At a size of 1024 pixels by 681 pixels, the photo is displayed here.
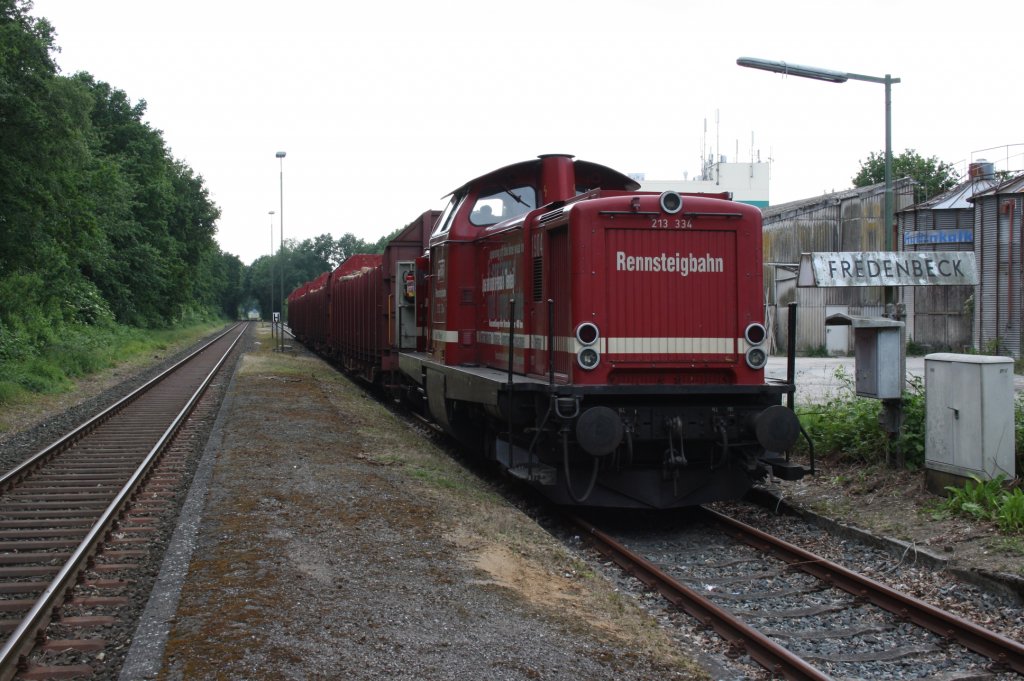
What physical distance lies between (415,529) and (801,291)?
1063 inches

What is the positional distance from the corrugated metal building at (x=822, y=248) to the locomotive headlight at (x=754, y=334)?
23164 mm

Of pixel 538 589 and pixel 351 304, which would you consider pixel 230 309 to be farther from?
pixel 538 589

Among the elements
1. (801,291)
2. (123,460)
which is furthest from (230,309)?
(123,460)

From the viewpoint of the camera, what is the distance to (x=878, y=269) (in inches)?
374

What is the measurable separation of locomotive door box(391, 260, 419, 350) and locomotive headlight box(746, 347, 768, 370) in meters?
7.62

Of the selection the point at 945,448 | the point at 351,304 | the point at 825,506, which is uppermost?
the point at 351,304

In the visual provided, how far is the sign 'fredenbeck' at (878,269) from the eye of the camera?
9.47 metres

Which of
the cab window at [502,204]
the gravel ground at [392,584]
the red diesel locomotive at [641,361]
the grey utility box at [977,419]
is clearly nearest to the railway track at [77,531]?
the gravel ground at [392,584]

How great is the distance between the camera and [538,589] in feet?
19.5

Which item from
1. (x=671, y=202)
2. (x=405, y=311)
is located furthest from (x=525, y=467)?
(x=405, y=311)

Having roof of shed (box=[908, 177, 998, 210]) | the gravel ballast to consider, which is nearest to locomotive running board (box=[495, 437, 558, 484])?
the gravel ballast

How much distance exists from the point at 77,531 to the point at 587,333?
15.8 feet

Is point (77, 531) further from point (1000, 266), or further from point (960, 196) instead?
point (960, 196)

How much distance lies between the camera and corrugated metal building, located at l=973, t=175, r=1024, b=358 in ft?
82.0
